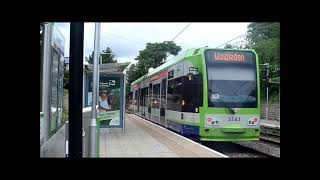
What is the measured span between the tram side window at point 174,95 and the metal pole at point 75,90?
998cm

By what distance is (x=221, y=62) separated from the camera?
1452 cm

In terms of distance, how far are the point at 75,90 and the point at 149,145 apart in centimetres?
912

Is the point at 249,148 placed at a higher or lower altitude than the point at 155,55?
lower

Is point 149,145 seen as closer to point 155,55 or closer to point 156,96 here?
point 156,96

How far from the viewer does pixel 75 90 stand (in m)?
5.49

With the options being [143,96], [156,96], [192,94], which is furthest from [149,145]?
[143,96]

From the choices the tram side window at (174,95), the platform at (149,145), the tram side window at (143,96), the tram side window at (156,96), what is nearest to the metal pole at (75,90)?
the platform at (149,145)

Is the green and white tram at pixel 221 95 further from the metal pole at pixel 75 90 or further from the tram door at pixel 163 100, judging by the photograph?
the metal pole at pixel 75 90

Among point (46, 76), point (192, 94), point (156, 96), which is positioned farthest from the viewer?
point (156, 96)

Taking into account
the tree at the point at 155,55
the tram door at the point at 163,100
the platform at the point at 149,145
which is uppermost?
the tree at the point at 155,55

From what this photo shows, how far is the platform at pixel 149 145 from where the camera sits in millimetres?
12375
